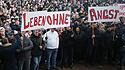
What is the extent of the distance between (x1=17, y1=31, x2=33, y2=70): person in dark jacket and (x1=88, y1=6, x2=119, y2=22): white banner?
314 cm

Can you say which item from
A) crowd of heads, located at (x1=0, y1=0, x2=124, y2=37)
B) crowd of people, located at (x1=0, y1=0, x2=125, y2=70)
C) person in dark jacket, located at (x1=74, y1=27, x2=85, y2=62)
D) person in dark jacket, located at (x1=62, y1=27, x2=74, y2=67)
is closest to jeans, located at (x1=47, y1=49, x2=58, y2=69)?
crowd of people, located at (x1=0, y1=0, x2=125, y2=70)

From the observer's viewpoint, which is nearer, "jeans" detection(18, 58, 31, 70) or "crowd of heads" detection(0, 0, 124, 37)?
"jeans" detection(18, 58, 31, 70)

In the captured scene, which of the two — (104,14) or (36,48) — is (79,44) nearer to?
(104,14)

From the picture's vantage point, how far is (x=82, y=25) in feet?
41.9

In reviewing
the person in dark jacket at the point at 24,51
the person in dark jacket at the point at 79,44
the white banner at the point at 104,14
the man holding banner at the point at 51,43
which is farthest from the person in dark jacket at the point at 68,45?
the person in dark jacket at the point at 24,51

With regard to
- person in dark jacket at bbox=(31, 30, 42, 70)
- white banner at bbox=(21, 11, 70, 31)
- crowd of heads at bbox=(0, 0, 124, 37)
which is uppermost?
white banner at bbox=(21, 11, 70, 31)

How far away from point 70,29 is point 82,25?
1.21 m

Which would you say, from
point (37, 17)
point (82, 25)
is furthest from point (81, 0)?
point (37, 17)

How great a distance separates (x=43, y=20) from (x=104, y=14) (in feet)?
8.50

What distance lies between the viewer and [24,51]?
9750 mm

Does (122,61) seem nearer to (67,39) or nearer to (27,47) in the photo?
(67,39)

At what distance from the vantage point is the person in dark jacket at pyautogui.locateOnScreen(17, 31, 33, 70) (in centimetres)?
969

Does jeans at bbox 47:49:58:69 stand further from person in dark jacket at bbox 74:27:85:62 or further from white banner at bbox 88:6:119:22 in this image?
white banner at bbox 88:6:119:22

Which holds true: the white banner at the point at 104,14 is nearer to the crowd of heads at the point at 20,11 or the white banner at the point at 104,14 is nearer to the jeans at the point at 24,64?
the crowd of heads at the point at 20,11
